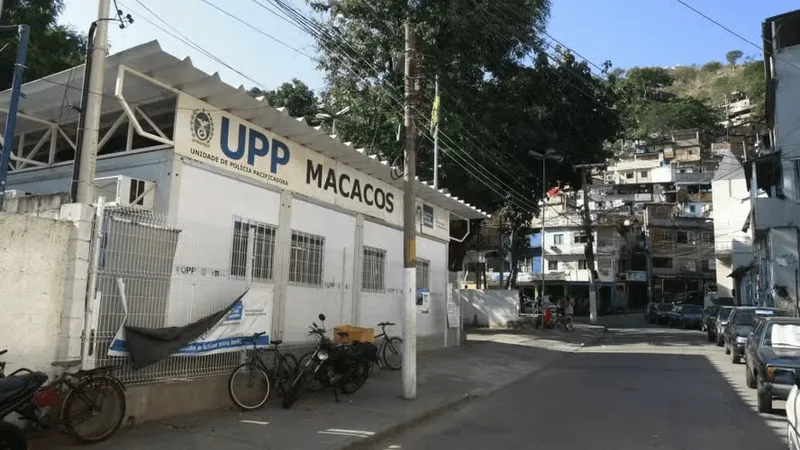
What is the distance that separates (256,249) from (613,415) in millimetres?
6761

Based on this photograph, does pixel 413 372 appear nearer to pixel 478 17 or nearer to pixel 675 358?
pixel 675 358

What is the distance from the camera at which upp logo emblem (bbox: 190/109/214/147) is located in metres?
9.77

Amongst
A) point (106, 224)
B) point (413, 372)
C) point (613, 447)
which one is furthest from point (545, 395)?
point (106, 224)

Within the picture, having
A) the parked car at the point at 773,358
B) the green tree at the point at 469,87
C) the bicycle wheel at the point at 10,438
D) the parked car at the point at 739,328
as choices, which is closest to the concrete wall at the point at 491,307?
the green tree at the point at 469,87

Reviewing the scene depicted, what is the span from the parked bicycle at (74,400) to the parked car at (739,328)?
53.8ft

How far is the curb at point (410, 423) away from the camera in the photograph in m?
7.37

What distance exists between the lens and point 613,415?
9508mm

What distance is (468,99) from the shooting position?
2661cm

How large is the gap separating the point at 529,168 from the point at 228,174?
74.4 ft

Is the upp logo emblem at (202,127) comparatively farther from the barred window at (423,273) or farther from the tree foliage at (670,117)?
the tree foliage at (670,117)

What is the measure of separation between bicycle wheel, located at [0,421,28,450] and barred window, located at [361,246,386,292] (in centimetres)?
959

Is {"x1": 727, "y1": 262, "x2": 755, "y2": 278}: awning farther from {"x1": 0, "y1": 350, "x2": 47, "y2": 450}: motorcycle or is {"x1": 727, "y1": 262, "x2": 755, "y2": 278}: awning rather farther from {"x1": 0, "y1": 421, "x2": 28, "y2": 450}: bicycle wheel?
{"x1": 0, "y1": 421, "x2": 28, "y2": 450}: bicycle wheel

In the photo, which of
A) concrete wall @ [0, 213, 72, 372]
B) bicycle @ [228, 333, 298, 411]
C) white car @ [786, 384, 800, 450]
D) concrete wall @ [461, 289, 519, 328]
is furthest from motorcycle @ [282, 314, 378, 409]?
concrete wall @ [461, 289, 519, 328]

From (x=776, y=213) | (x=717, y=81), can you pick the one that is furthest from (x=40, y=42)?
(x=717, y=81)
